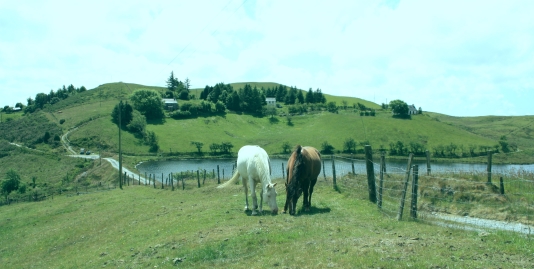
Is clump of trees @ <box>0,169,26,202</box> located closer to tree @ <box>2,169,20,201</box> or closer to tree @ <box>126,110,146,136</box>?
tree @ <box>2,169,20,201</box>

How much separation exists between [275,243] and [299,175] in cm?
496

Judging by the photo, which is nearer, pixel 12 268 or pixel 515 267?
pixel 515 267

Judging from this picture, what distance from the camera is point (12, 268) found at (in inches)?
626

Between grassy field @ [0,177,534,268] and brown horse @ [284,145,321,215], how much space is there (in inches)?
23.7

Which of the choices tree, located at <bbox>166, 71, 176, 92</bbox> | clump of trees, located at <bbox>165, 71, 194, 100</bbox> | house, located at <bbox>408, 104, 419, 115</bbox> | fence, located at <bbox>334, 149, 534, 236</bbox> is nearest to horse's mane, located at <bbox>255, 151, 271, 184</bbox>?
fence, located at <bbox>334, 149, 534, 236</bbox>

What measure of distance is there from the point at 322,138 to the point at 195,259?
3610 inches

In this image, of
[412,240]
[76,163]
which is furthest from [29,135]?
[412,240]

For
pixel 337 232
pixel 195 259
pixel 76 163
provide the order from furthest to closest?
pixel 76 163, pixel 337 232, pixel 195 259

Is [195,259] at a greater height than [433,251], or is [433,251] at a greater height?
[433,251]

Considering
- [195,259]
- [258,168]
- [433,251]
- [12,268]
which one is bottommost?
[12,268]

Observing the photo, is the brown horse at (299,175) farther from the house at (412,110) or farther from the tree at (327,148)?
the house at (412,110)

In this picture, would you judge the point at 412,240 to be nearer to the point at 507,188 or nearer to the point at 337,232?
the point at 337,232

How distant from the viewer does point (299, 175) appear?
1450cm

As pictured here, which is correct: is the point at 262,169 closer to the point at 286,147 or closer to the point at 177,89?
the point at 286,147
